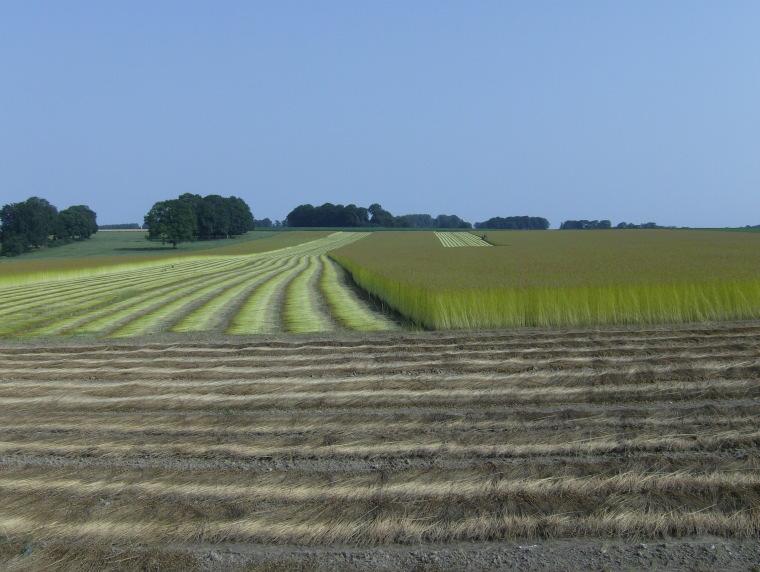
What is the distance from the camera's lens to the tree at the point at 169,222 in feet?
321

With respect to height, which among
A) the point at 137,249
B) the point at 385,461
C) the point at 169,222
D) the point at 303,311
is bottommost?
the point at 385,461

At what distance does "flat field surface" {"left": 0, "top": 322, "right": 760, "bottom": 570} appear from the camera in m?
6.37

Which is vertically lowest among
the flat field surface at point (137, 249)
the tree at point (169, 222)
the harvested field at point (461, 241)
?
the harvested field at point (461, 241)

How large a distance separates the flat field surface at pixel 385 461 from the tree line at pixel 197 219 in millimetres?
86770

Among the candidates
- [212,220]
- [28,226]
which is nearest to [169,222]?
[28,226]

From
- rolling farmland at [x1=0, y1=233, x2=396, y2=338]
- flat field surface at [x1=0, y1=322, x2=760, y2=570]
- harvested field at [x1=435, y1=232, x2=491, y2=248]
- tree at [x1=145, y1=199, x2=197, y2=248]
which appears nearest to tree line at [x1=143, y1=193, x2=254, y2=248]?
tree at [x1=145, y1=199, x2=197, y2=248]

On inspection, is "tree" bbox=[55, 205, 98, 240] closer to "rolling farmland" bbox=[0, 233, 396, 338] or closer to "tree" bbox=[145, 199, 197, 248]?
"tree" bbox=[145, 199, 197, 248]

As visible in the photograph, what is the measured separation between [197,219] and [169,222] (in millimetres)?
18934

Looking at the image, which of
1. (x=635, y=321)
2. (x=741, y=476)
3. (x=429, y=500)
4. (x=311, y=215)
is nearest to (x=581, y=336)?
(x=635, y=321)

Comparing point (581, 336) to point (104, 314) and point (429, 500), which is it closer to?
point (429, 500)

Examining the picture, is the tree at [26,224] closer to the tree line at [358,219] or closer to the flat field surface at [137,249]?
the flat field surface at [137,249]

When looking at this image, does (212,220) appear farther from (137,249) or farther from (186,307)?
(186,307)

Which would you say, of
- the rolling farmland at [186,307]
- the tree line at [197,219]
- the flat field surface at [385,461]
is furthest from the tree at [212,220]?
the flat field surface at [385,461]

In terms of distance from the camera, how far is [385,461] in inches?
326
